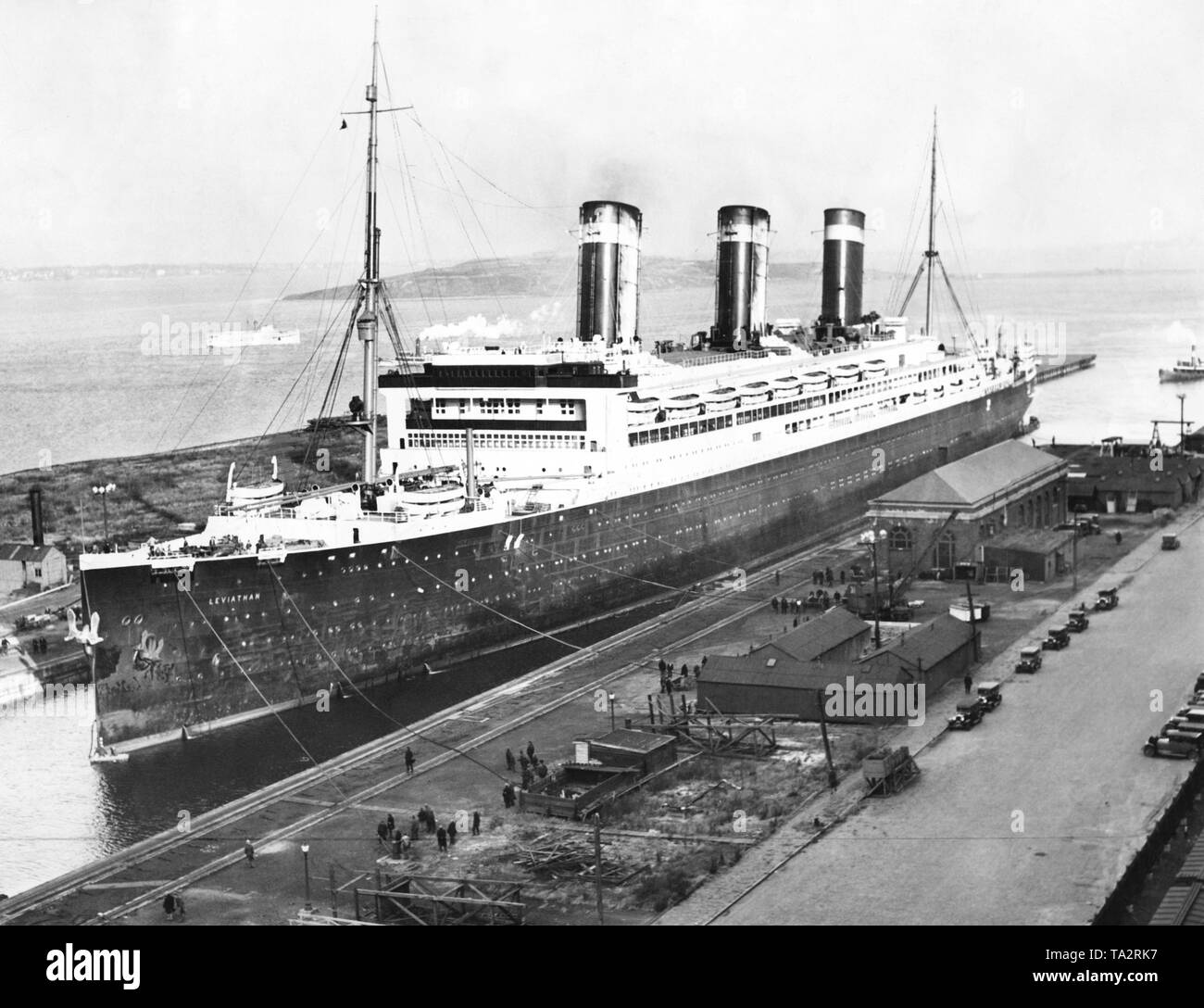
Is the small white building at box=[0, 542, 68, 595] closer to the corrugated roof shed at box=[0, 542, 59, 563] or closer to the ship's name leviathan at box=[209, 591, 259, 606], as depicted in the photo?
the corrugated roof shed at box=[0, 542, 59, 563]

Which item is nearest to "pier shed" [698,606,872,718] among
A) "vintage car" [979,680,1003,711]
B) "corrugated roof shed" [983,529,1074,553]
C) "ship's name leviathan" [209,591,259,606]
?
"vintage car" [979,680,1003,711]

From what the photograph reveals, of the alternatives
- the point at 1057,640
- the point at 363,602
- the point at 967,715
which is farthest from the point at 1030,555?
the point at 363,602

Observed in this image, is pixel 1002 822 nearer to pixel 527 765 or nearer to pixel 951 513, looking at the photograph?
pixel 527 765

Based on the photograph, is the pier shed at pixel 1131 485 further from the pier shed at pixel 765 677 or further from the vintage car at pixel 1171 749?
the vintage car at pixel 1171 749

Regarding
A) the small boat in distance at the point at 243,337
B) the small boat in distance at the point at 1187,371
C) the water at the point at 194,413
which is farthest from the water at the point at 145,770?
the small boat in distance at the point at 1187,371
